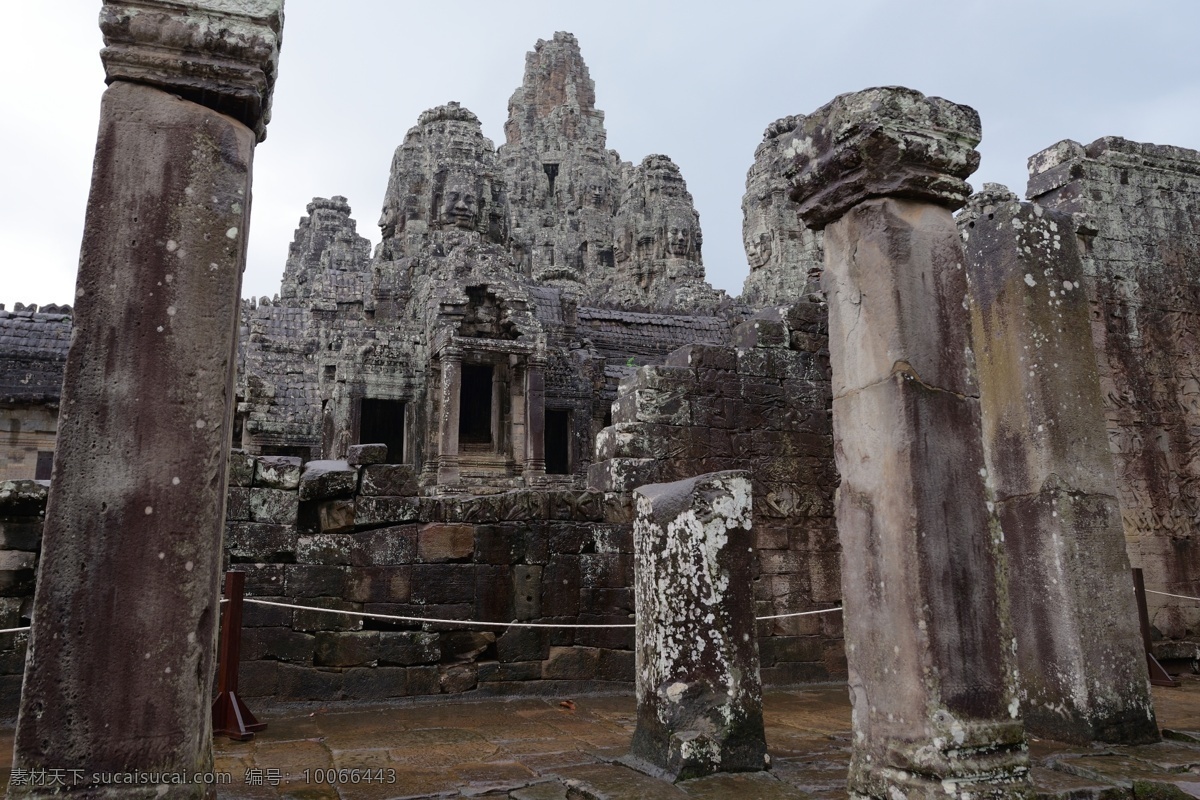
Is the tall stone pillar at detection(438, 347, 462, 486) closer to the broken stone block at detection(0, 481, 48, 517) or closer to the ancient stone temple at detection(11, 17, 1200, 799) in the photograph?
the ancient stone temple at detection(11, 17, 1200, 799)

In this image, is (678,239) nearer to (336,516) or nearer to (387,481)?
(387,481)

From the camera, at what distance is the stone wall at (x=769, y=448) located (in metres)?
7.66

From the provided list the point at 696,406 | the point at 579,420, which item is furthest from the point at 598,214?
the point at 696,406

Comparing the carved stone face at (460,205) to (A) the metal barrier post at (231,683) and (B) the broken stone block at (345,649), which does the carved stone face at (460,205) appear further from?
(A) the metal barrier post at (231,683)

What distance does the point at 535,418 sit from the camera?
1783cm

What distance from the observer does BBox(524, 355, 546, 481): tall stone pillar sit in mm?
17578

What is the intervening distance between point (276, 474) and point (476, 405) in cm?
1361

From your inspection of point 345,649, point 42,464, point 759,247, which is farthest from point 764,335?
point 759,247

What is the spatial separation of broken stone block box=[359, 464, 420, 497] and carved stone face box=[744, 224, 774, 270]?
1203 inches

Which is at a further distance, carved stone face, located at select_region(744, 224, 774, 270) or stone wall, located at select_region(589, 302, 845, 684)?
carved stone face, located at select_region(744, 224, 774, 270)

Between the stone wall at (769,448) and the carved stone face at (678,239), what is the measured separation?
107ft

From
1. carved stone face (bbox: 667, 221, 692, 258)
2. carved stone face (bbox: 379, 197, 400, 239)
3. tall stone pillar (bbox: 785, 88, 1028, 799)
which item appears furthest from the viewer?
carved stone face (bbox: 667, 221, 692, 258)

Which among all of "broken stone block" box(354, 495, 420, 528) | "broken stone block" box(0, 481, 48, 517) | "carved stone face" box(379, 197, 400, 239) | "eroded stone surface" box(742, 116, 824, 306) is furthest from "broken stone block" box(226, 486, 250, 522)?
"eroded stone surface" box(742, 116, 824, 306)

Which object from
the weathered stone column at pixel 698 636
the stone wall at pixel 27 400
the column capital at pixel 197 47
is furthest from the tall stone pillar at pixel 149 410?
the stone wall at pixel 27 400
